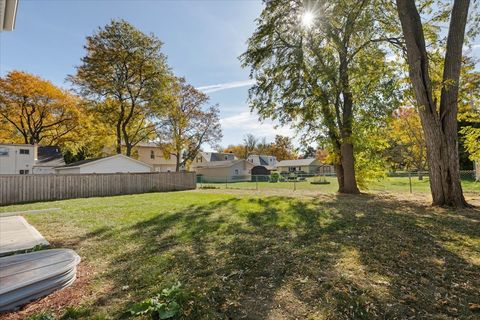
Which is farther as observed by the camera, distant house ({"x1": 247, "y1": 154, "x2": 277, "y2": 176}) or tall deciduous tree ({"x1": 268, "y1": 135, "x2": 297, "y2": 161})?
tall deciduous tree ({"x1": 268, "y1": 135, "x2": 297, "y2": 161})

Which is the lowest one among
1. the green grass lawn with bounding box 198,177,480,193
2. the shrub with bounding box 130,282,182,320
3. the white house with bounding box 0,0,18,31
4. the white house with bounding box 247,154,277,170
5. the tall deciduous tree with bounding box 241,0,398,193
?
the green grass lawn with bounding box 198,177,480,193

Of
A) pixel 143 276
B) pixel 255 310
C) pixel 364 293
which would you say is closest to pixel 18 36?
pixel 143 276

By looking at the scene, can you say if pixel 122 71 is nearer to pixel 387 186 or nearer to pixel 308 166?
pixel 387 186

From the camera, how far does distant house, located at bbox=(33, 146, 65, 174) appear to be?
25.4 meters

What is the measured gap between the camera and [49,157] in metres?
27.1

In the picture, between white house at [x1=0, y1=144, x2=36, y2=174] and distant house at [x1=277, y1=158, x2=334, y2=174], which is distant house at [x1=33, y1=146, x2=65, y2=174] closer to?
white house at [x1=0, y1=144, x2=36, y2=174]

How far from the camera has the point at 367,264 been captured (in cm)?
346

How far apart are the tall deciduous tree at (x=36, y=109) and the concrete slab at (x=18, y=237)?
20316mm

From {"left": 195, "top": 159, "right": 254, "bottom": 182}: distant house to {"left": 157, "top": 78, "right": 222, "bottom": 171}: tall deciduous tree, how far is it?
5849 mm

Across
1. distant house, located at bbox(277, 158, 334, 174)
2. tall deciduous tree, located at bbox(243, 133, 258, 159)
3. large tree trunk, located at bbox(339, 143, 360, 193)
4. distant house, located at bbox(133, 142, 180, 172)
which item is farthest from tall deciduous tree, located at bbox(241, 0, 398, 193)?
tall deciduous tree, located at bbox(243, 133, 258, 159)

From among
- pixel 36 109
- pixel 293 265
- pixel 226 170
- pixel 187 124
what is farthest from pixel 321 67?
pixel 36 109

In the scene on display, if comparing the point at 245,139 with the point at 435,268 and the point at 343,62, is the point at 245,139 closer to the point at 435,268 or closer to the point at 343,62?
the point at 343,62

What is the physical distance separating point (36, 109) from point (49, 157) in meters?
5.25

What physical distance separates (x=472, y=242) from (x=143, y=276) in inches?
205
